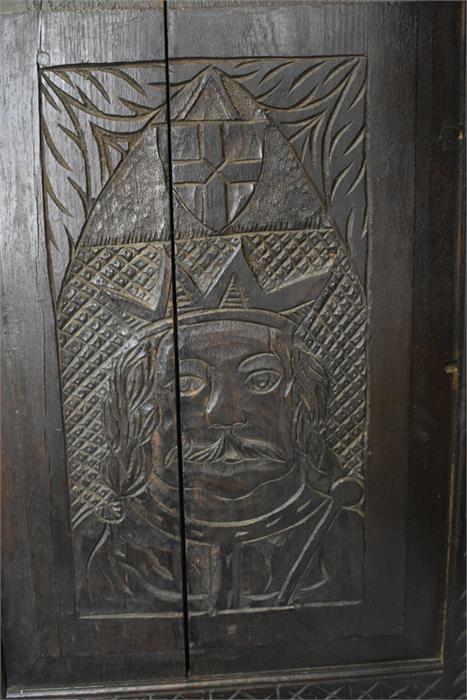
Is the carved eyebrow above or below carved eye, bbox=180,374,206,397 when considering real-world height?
above

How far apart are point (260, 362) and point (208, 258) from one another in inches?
7.7

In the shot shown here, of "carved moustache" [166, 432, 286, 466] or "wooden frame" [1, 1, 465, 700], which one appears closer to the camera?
"wooden frame" [1, 1, 465, 700]

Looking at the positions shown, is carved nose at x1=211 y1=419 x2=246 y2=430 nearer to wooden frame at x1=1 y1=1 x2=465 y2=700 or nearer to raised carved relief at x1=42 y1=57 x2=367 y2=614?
raised carved relief at x1=42 y1=57 x2=367 y2=614

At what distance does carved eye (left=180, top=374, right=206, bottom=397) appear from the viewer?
4.57 ft

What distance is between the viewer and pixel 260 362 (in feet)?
4.58

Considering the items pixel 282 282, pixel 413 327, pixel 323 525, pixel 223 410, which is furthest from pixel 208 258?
pixel 323 525

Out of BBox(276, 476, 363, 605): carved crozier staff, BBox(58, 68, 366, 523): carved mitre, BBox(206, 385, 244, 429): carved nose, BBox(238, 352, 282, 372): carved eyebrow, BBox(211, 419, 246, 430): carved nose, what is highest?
BBox(58, 68, 366, 523): carved mitre

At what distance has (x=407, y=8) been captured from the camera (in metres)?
1.29

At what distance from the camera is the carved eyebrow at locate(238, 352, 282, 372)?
54.8 inches

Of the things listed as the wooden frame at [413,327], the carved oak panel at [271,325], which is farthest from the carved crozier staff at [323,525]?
the wooden frame at [413,327]

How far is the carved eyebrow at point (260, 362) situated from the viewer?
4.57 ft

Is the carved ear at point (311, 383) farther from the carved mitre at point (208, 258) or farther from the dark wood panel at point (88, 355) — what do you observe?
the dark wood panel at point (88, 355)

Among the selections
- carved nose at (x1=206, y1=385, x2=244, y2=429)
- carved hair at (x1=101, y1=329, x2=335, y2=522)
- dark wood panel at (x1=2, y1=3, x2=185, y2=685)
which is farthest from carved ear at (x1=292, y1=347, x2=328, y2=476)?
dark wood panel at (x1=2, y1=3, x2=185, y2=685)

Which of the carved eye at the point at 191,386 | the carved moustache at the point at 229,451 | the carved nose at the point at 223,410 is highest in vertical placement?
the carved eye at the point at 191,386
